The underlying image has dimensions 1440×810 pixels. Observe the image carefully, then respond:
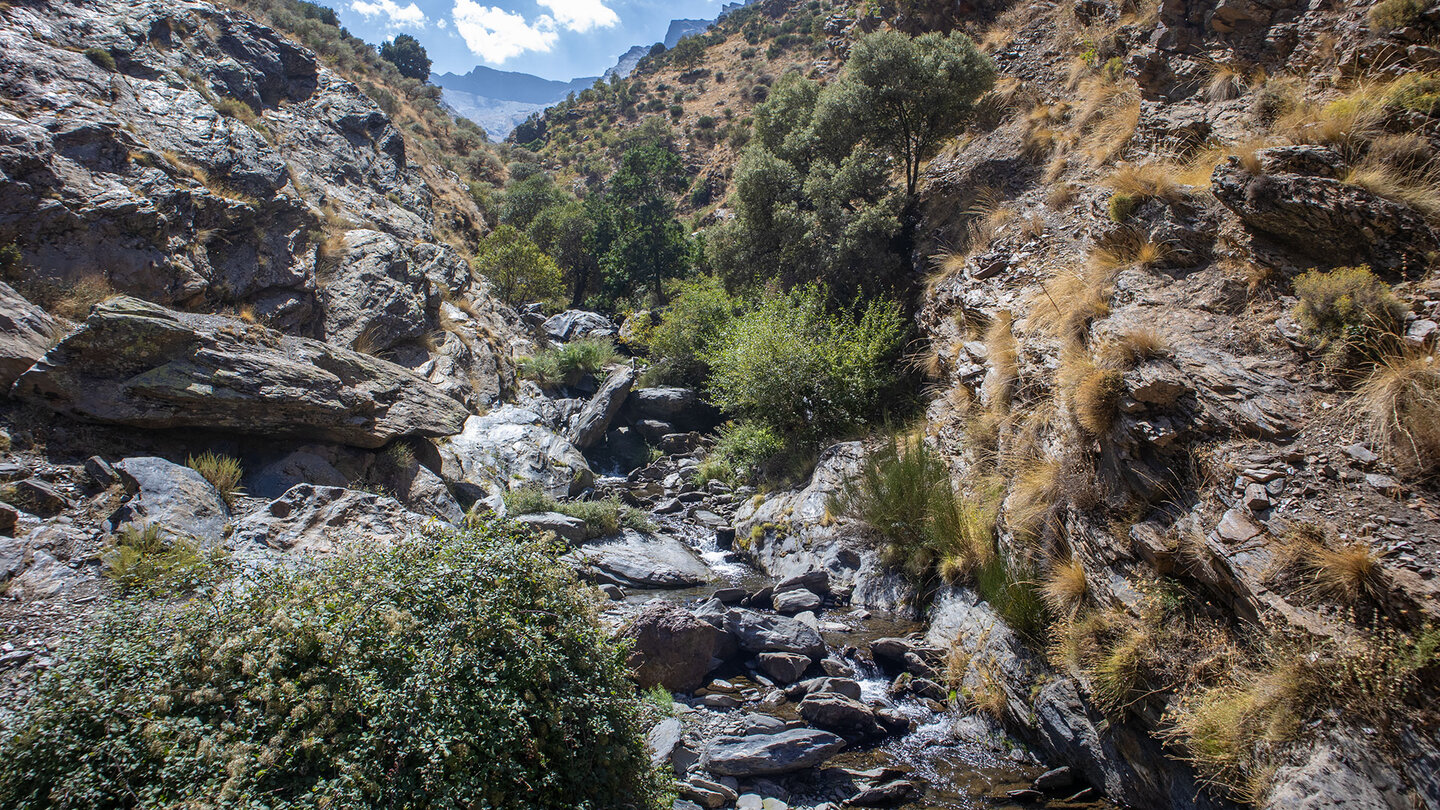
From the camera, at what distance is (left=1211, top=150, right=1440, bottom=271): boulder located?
19.6 feet

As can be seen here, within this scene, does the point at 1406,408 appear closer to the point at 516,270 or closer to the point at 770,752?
the point at 770,752

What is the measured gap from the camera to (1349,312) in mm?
5641

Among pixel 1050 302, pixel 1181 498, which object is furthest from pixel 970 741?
pixel 1050 302

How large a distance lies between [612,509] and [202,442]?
24.1ft

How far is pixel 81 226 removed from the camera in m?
10.9

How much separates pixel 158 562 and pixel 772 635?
6976 millimetres

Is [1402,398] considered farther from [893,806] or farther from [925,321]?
[925,321]

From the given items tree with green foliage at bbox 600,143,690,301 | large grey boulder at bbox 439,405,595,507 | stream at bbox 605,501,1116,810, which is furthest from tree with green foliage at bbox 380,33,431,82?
stream at bbox 605,501,1116,810

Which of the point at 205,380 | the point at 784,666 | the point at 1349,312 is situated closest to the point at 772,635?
the point at 784,666

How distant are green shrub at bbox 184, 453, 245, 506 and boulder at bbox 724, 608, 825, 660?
7.57 meters

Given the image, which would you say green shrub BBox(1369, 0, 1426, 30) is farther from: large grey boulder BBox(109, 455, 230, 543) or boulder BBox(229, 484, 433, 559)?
large grey boulder BBox(109, 455, 230, 543)

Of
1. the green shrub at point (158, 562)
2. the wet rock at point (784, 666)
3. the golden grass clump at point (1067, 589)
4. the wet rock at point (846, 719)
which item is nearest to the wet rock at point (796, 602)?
the wet rock at point (784, 666)

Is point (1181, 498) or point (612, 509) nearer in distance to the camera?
point (1181, 498)

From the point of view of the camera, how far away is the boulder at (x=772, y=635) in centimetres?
828
